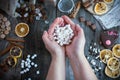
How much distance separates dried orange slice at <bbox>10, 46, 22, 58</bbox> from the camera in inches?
51.9

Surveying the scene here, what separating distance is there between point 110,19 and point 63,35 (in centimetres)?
24

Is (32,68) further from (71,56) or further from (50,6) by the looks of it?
(50,6)

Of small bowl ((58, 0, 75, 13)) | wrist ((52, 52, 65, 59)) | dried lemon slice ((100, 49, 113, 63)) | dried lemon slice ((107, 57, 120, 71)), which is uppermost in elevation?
small bowl ((58, 0, 75, 13))

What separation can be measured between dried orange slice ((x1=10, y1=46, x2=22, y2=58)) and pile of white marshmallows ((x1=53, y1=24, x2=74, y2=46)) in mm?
170

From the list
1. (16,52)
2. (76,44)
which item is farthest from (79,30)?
(16,52)

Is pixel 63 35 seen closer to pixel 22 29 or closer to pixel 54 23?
pixel 54 23

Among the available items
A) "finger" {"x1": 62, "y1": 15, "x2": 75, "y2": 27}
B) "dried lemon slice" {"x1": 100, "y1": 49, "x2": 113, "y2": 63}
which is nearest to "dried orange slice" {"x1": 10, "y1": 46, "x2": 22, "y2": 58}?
"finger" {"x1": 62, "y1": 15, "x2": 75, "y2": 27}

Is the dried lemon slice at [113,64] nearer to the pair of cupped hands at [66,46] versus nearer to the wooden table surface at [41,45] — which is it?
the wooden table surface at [41,45]

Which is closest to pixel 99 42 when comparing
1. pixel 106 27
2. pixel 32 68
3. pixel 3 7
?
pixel 106 27

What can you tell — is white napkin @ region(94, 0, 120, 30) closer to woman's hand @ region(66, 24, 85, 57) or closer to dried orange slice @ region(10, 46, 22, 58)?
woman's hand @ region(66, 24, 85, 57)

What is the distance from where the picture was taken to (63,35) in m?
1.27

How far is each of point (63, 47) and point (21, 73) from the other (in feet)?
0.68

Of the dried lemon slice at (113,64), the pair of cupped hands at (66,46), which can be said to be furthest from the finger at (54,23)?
the dried lemon slice at (113,64)

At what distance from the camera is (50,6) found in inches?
54.4
